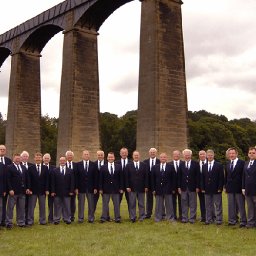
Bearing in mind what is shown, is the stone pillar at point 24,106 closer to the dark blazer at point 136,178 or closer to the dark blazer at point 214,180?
the dark blazer at point 136,178

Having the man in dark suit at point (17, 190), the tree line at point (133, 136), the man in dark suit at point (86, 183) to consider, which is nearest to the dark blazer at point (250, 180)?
the man in dark suit at point (86, 183)

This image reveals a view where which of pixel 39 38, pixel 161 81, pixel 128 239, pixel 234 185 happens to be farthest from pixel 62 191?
pixel 39 38

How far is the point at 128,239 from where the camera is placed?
27.3 feet

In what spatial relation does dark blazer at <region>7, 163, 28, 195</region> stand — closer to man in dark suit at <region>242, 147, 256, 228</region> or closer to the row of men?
the row of men

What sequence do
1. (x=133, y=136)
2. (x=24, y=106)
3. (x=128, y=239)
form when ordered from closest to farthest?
(x=128, y=239) < (x=24, y=106) < (x=133, y=136)

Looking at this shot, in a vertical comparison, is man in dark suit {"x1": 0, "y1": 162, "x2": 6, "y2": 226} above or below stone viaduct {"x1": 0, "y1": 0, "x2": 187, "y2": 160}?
below

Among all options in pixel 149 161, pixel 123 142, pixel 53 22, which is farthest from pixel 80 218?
pixel 123 142

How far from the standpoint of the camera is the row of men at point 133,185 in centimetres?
999

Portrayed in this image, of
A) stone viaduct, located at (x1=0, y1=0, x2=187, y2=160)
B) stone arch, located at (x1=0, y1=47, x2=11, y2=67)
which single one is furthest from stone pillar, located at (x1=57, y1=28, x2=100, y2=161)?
stone arch, located at (x1=0, y1=47, x2=11, y2=67)

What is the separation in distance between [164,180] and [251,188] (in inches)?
77.3

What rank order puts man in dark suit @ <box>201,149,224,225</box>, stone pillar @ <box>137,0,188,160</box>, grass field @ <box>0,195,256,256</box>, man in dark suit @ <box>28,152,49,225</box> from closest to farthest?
1. grass field @ <box>0,195,256,256</box>
2. man in dark suit @ <box>201,149,224,225</box>
3. man in dark suit @ <box>28,152,49,225</box>
4. stone pillar @ <box>137,0,188,160</box>

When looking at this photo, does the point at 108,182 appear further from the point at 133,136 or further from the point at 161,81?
the point at 133,136

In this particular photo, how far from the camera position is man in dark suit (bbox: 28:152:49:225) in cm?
1029

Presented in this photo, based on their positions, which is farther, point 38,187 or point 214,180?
point 38,187
